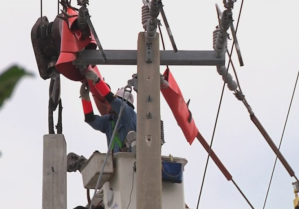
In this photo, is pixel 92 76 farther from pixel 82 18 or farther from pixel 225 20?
pixel 225 20

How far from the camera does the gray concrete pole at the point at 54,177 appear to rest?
6.41 metres

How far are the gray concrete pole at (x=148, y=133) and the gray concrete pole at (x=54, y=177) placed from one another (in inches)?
32.6

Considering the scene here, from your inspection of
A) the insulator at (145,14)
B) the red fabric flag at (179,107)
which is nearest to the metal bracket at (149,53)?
the insulator at (145,14)

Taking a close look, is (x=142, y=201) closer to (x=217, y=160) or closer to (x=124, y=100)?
(x=124, y=100)

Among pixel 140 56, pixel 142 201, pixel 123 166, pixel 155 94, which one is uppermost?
pixel 140 56

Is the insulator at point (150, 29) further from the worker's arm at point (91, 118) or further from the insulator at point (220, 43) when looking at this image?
the worker's arm at point (91, 118)

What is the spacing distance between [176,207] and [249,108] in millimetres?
1492

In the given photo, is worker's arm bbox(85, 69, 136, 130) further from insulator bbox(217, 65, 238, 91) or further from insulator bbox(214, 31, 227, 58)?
insulator bbox(214, 31, 227, 58)

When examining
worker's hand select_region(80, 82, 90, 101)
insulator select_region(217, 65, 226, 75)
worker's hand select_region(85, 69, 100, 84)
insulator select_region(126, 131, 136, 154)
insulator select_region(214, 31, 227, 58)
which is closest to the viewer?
insulator select_region(214, 31, 227, 58)

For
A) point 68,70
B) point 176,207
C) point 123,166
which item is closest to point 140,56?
point 68,70

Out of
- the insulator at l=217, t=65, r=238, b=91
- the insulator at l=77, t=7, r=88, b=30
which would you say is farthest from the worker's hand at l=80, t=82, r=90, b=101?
the insulator at l=217, t=65, r=238, b=91

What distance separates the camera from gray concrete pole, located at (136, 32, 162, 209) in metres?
5.93

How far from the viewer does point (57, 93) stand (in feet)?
24.5

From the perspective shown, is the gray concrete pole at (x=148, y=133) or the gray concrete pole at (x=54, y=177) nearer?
the gray concrete pole at (x=148, y=133)
